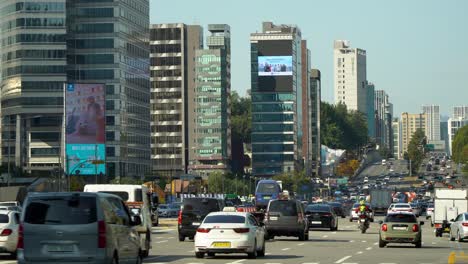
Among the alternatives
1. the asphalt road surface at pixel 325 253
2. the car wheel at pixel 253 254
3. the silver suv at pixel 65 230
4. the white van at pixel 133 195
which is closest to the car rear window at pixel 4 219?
the asphalt road surface at pixel 325 253

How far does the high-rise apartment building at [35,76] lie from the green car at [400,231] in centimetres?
12350

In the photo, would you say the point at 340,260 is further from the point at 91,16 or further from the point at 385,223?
the point at 91,16

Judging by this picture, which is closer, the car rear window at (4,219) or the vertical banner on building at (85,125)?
the car rear window at (4,219)

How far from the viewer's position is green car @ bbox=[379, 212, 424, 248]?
1943 inches

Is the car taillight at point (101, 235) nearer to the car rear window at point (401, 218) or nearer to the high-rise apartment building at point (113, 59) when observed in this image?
the car rear window at point (401, 218)

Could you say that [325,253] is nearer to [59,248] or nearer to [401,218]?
[401,218]

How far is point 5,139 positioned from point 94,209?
507 feet

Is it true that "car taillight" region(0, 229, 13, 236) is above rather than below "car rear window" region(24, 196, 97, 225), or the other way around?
below

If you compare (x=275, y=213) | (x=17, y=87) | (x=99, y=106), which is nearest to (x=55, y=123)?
(x=17, y=87)

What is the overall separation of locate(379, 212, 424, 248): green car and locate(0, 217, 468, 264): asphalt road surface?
0.42m

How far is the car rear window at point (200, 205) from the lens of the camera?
53.4 metres

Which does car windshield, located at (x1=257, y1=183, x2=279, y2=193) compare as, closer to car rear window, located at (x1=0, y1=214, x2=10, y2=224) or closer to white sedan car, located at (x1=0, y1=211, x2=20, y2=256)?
car rear window, located at (x1=0, y1=214, x2=10, y2=224)

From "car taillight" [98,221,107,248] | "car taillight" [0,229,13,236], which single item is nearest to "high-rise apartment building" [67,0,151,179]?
"car taillight" [0,229,13,236]

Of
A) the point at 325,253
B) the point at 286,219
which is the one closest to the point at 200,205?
the point at 286,219
